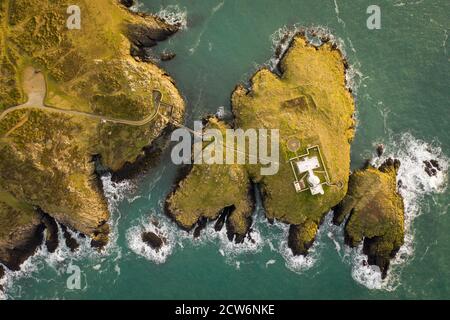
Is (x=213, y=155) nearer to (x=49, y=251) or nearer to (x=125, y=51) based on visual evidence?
(x=125, y=51)

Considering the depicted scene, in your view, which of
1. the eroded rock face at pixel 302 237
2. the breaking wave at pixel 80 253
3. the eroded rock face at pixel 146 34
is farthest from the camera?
the breaking wave at pixel 80 253

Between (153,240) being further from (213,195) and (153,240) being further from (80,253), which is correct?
(213,195)

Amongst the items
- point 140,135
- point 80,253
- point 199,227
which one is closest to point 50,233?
point 80,253

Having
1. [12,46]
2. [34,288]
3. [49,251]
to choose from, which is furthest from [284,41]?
[34,288]

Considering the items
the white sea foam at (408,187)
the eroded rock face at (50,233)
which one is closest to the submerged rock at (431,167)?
the white sea foam at (408,187)

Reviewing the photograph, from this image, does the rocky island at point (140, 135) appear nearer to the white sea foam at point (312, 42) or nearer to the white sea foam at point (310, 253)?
the white sea foam at point (312, 42)

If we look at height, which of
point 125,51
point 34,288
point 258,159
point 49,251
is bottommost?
point 34,288

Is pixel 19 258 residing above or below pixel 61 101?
below

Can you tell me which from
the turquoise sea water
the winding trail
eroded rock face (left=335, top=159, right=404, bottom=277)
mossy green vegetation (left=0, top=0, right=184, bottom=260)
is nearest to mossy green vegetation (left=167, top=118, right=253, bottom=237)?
the turquoise sea water
